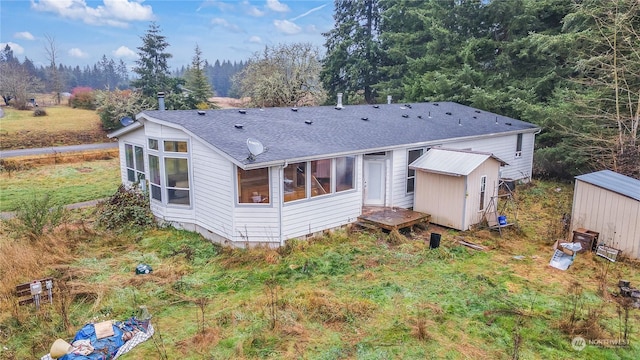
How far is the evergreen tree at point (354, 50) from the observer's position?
31.5 meters

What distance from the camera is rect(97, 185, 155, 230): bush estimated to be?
1120 centimetres

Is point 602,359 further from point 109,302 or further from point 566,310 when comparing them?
point 109,302

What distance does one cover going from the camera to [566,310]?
657 centimetres

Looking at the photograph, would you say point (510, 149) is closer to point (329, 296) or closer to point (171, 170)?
→ point (329, 296)

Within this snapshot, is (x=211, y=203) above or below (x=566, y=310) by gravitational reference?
above

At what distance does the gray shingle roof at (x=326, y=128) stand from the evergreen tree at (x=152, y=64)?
25.5 m

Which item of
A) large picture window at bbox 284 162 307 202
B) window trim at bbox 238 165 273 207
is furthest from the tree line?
window trim at bbox 238 165 273 207

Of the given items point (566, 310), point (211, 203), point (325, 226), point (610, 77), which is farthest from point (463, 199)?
point (610, 77)

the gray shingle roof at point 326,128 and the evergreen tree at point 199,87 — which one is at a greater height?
the evergreen tree at point 199,87

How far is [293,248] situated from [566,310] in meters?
5.38

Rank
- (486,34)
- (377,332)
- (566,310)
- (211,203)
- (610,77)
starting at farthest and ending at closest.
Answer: (486,34) < (610,77) < (211,203) < (566,310) < (377,332)

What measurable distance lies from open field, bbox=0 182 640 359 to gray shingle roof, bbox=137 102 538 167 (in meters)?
2.30

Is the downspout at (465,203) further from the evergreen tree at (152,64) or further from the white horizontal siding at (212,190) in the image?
the evergreen tree at (152,64)

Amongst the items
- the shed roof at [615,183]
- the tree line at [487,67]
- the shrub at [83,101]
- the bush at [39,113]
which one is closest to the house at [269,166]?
the shed roof at [615,183]
